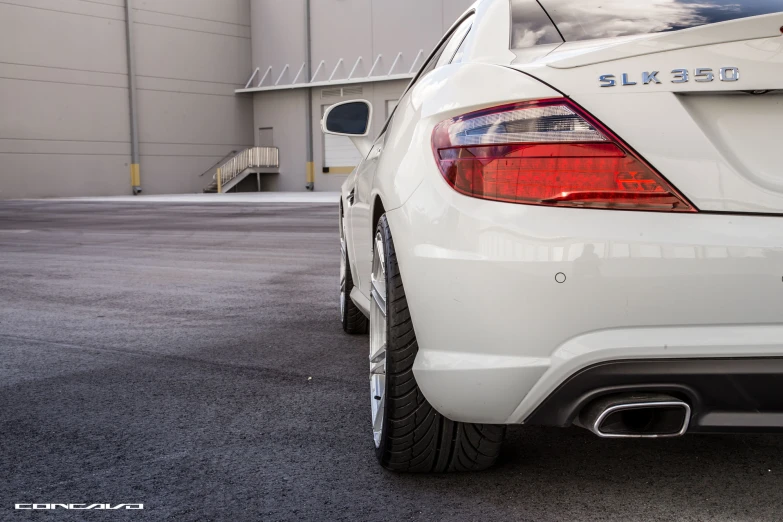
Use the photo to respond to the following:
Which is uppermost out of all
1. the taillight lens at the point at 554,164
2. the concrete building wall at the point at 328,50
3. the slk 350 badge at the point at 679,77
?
the concrete building wall at the point at 328,50

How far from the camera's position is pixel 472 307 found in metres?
2.21

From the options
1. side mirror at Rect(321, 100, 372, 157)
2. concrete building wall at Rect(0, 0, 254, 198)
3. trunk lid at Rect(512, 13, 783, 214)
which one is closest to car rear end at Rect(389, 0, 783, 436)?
trunk lid at Rect(512, 13, 783, 214)

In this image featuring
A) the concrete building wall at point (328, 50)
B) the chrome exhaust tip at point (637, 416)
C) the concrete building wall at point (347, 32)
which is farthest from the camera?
the concrete building wall at point (328, 50)

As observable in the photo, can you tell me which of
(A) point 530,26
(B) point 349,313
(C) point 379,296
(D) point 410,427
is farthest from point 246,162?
(D) point 410,427

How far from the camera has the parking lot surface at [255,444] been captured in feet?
8.30

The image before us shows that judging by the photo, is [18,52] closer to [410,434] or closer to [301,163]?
[301,163]

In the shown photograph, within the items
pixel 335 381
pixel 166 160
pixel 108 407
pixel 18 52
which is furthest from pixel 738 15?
pixel 166 160

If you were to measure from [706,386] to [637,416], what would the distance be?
9.2 inches

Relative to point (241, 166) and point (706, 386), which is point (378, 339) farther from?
point (241, 166)

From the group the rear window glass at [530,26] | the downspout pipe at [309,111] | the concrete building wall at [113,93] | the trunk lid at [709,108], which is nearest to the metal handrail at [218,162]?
the concrete building wall at [113,93]

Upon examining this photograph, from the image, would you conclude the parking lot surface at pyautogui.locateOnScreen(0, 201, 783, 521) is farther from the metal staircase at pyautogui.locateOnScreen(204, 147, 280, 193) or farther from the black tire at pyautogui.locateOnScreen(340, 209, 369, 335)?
the metal staircase at pyautogui.locateOnScreen(204, 147, 280, 193)

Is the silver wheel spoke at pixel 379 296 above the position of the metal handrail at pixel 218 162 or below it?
above

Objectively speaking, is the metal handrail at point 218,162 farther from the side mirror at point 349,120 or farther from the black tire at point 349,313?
the side mirror at point 349,120

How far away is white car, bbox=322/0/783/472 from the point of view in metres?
2.05
